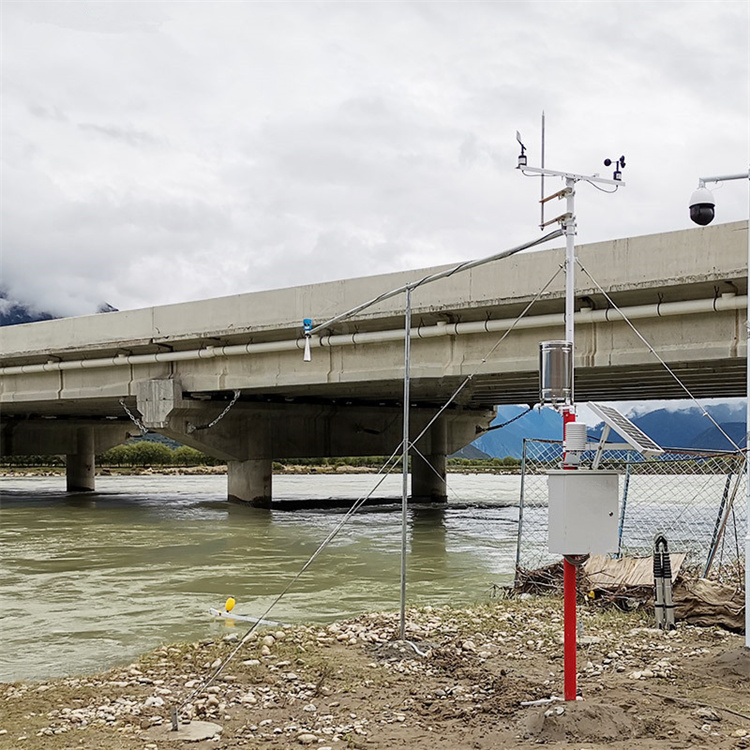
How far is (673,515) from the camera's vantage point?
3152 centimetres

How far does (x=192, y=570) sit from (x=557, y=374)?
1137 cm

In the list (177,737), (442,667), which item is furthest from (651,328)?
(177,737)

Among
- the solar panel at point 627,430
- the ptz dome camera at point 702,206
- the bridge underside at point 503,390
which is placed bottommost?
the solar panel at point 627,430

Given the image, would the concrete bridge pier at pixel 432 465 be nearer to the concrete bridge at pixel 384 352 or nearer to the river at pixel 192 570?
the concrete bridge at pixel 384 352

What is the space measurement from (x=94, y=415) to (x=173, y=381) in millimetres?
18207

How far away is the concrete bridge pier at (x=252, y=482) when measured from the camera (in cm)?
3148

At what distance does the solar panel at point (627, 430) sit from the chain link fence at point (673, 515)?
0.26 meters

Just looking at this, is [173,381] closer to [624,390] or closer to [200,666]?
[624,390]

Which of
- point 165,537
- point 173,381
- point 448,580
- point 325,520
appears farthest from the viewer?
point 325,520

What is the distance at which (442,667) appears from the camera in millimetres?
7832

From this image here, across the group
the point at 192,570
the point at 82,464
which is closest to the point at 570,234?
the point at 192,570

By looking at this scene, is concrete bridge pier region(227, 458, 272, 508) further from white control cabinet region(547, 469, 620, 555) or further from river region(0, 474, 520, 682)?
white control cabinet region(547, 469, 620, 555)

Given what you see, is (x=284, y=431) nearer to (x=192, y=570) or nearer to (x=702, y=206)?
(x=192, y=570)

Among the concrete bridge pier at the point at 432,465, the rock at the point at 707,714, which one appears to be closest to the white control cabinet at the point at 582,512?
the rock at the point at 707,714
